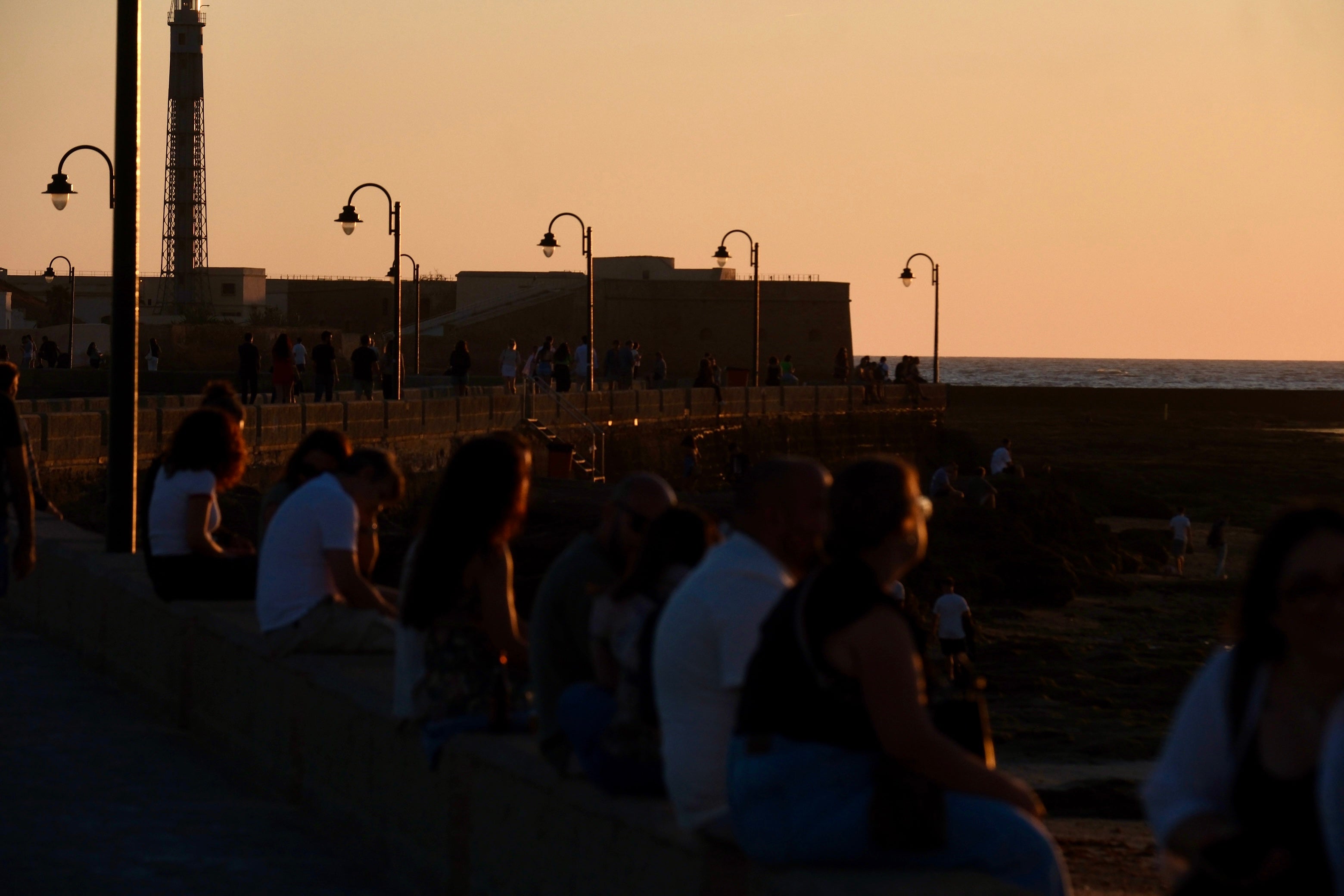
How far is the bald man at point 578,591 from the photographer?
17.0 ft

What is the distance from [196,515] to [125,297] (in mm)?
3532

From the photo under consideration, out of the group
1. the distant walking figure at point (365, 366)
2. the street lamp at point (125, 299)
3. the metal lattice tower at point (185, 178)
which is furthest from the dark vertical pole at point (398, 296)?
the metal lattice tower at point (185, 178)

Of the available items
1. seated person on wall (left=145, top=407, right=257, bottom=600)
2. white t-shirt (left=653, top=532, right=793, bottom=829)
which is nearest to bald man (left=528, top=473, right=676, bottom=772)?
white t-shirt (left=653, top=532, right=793, bottom=829)

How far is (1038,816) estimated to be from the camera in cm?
416

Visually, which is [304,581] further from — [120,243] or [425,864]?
[120,243]

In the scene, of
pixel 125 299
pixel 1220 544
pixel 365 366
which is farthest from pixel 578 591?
pixel 1220 544

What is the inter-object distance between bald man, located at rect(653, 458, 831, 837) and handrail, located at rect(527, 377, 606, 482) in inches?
1423

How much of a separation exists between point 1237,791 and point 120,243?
10090 millimetres

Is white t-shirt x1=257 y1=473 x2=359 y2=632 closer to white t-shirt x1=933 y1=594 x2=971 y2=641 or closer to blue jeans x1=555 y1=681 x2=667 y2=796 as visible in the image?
blue jeans x1=555 y1=681 x2=667 y2=796

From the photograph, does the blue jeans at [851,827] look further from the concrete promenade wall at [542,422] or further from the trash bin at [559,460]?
the trash bin at [559,460]

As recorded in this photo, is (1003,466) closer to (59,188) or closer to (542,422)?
(542,422)

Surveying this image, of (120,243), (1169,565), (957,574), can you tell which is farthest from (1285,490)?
(120,243)

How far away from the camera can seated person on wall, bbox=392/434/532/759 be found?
5562 millimetres

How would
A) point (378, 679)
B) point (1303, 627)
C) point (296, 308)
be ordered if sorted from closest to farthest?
1. point (1303, 627)
2. point (378, 679)
3. point (296, 308)
